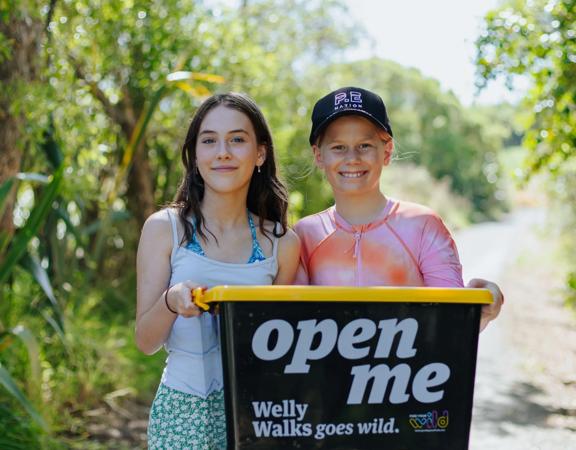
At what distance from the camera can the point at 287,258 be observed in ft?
8.43

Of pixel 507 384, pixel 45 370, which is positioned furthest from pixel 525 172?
pixel 45 370

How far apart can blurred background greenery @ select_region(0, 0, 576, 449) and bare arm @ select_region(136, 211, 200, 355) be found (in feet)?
2.25

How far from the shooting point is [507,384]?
7.27 meters

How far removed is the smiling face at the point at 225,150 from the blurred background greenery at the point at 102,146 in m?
0.45

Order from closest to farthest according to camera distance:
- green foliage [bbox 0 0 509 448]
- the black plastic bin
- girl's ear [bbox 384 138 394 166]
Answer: the black plastic bin
girl's ear [bbox 384 138 394 166]
green foliage [bbox 0 0 509 448]

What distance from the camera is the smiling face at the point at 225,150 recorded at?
8.34 feet

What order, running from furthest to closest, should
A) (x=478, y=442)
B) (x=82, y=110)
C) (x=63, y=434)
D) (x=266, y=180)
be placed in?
(x=82, y=110) → (x=478, y=442) → (x=63, y=434) → (x=266, y=180)

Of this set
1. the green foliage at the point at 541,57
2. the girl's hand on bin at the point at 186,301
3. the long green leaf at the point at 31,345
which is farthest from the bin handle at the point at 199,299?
the green foliage at the point at 541,57

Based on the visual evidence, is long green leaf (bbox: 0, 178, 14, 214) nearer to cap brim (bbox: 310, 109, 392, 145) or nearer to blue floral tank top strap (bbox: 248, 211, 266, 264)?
blue floral tank top strap (bbox: 248, 211, 266, 264)

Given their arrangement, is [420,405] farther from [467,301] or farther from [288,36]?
[288,36]

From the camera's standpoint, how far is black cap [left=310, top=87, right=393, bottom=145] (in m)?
2.52

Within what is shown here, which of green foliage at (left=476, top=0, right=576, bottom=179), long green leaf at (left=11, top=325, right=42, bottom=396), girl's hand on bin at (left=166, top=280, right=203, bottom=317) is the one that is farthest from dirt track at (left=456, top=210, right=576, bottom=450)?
girl's hand on bin at (left=166, top=280, right=203, bottom=317)

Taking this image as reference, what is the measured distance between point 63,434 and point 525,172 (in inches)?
154

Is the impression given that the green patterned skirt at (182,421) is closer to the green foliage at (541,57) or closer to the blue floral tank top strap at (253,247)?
the blue floral tank top strap at (253,247)
